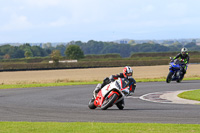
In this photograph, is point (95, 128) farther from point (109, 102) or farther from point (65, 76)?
point (65, 76)

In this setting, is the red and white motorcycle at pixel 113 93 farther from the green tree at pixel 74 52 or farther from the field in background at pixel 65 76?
the green tree at pixel 74 52

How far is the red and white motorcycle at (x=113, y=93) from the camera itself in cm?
1603

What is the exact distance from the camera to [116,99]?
1625 cm

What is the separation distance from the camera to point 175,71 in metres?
33.1

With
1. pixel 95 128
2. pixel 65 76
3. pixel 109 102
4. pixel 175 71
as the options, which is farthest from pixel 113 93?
pixel 65 76

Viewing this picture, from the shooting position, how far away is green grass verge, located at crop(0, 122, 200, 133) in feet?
35.9

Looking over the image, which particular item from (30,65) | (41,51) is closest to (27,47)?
(41,51)

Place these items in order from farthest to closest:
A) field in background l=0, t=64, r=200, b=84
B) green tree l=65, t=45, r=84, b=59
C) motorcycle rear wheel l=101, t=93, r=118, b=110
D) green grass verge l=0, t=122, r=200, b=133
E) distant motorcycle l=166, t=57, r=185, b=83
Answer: green tree l=65, t=45, r=84, b=59 < field in background l=0, t=64, r=200, b=84 < distant motorcycle l=166, t=57, r=185, b=83 < motorcycle rear wheel l=101, t=93, r=118, b=110 < green grass verge l=0, t=122, r=200, b=133

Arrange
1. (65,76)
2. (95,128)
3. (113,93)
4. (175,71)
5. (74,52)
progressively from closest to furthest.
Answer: (95,128) → (113,93) → (175,71) → (65,76) → (74,52)

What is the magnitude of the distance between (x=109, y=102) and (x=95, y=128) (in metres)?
5.00

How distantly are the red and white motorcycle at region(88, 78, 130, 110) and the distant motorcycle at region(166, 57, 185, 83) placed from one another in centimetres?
1626

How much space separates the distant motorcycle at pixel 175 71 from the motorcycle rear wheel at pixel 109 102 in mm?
16409

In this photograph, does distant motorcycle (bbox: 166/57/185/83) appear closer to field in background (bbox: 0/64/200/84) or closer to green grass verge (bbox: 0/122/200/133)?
field in background (bbox: 0/64/200/84)

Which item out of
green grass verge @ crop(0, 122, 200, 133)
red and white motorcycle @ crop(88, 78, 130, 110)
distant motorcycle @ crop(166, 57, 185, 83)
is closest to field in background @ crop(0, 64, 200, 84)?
distant motorcycle @ crop(166, 57, 185, 83)
